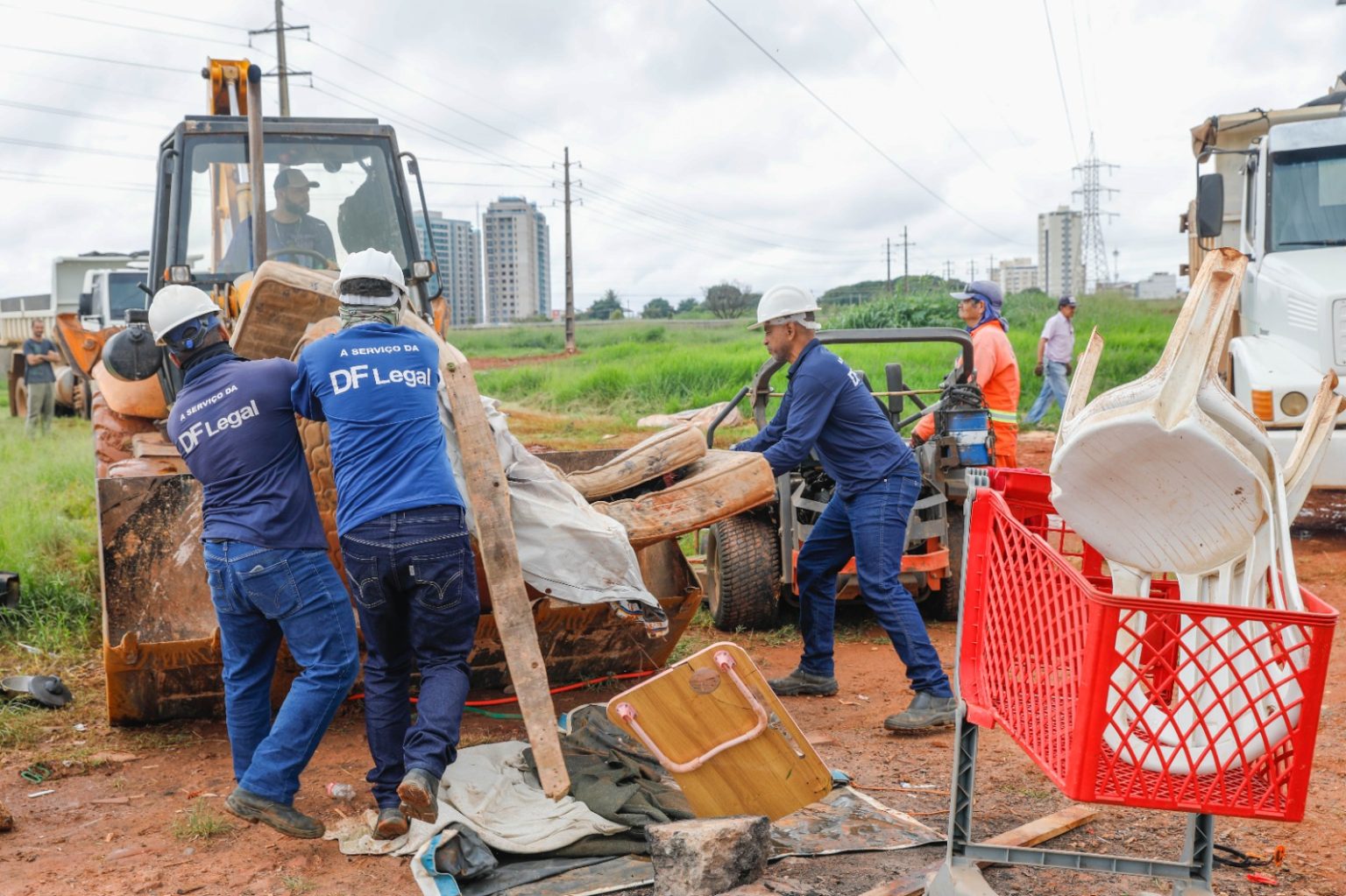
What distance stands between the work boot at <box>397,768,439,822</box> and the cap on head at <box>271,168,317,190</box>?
165 inches

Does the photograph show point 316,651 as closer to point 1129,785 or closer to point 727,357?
point 1129,785

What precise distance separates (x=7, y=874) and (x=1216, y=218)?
27.2 feet

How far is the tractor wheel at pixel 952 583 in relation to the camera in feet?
22.1

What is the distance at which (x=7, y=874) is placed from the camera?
12.3 feet

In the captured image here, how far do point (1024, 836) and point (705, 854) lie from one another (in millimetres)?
1077

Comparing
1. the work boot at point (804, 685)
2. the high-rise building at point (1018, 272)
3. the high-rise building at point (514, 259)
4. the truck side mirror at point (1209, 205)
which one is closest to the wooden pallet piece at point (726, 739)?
the work boot at point (804, 685)

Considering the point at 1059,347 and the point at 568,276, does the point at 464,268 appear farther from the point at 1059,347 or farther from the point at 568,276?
the point at 1059,347

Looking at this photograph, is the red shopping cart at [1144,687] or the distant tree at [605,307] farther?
the distant tree at [605,307]

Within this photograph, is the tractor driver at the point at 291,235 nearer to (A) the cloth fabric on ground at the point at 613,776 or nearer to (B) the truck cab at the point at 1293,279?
(A) the cloth fabric on ground at the point at 613,776

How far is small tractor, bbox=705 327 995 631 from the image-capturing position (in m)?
6.53

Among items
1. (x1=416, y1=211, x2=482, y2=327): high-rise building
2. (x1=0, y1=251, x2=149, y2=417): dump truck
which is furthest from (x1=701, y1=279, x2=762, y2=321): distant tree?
(x1=0, y1=251, x2=149, y2=417): dump truck

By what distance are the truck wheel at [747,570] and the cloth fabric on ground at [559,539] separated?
2.13 metres

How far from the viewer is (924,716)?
508 cm

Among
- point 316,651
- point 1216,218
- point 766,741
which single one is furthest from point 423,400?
point 1216,218
